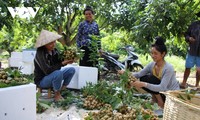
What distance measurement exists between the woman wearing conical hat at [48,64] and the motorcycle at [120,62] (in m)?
2.40

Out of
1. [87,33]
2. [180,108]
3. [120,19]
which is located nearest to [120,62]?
[120,19]

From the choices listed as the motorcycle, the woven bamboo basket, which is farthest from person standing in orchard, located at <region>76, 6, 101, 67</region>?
the woven bamboo basket

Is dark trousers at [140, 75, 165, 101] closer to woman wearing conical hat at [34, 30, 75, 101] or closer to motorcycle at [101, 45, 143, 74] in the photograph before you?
woman wearing conical hat at [34, 30, 75, 101]

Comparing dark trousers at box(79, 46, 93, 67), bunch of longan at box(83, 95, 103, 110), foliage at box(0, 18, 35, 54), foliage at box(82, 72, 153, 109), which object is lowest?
bunch of longan at box(83, 95, 103, 110)

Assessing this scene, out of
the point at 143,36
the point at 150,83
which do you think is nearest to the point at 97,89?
the point at 150,83

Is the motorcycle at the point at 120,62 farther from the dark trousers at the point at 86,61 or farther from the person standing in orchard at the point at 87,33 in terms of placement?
the person standing in orchard at the point at 87,33

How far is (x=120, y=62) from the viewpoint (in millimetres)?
6855

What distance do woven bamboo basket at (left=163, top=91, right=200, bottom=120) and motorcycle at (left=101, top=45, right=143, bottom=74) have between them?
3.92m

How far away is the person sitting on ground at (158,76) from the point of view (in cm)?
337

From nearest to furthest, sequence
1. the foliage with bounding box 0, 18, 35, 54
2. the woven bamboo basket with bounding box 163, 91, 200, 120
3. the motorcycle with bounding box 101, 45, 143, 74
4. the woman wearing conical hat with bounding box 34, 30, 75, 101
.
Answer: the woven bamboo basket with bounding box 163, 91, 200, 120
the woman wearing conical hat with bounding box 34, 30, 75, 101
the motorcycle with bounding box 101, 45, 143, 74
the foliage with bounding box 0, 18, 35, 54

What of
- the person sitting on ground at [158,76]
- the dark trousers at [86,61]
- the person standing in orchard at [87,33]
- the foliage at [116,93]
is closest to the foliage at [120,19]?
the person standing in orchard at [87,33]

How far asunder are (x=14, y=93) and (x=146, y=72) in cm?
195

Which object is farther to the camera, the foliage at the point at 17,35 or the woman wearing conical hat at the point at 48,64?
the foliage at the point at 17,35

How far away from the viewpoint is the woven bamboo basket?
2.05 m
